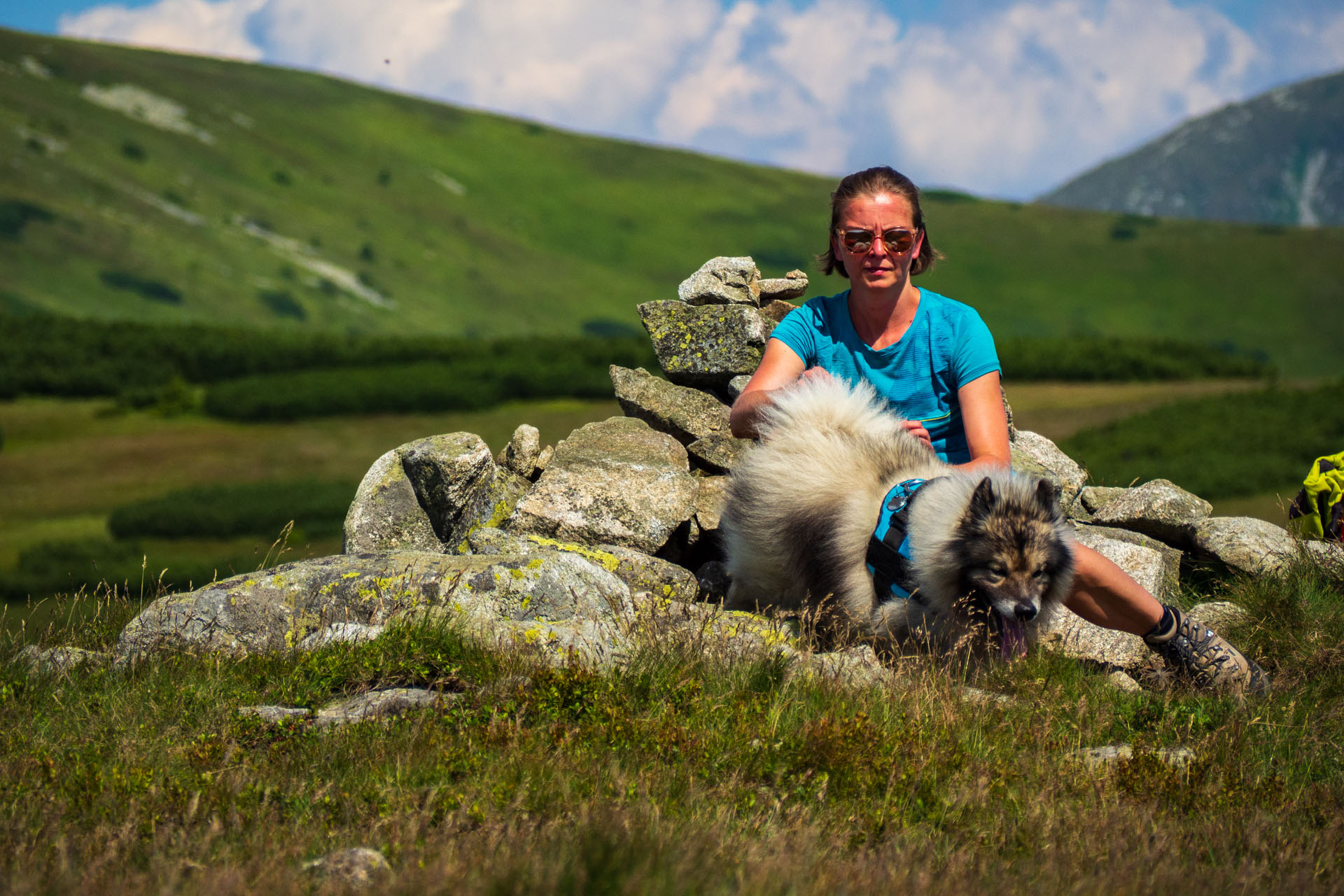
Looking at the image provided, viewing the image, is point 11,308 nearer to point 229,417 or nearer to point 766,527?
point 229,417

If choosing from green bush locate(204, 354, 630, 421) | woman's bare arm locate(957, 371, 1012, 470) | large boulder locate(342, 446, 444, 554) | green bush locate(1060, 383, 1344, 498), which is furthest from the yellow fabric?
green bush locate(204, 354, 630, 421)

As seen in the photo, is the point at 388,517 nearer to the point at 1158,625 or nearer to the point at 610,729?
the point at 610,729

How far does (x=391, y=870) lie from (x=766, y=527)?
381 cm

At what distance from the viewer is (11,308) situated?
3445 inches

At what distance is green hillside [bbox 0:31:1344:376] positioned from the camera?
359 feet

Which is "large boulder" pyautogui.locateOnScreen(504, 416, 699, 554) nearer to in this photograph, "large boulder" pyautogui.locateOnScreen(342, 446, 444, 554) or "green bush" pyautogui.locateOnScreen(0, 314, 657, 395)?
"large boulder" pyautogui.locateOnScreen(342, 446, 444, 554)

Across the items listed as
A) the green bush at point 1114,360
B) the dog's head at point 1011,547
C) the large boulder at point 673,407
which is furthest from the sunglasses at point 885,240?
the green bush at point 1114,360

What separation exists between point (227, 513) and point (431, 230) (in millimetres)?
109234

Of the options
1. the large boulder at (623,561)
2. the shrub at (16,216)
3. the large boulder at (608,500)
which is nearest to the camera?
the large boulder at (623,561)

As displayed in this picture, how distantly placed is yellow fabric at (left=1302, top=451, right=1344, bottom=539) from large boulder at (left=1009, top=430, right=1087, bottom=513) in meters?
1.79

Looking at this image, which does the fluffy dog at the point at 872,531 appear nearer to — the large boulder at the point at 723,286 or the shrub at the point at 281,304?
the large boulder at the point at 723,286

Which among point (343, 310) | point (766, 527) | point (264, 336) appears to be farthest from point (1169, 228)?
point (766, 527)

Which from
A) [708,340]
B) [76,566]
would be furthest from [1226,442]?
[76,566]

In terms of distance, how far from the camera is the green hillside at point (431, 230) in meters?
109
